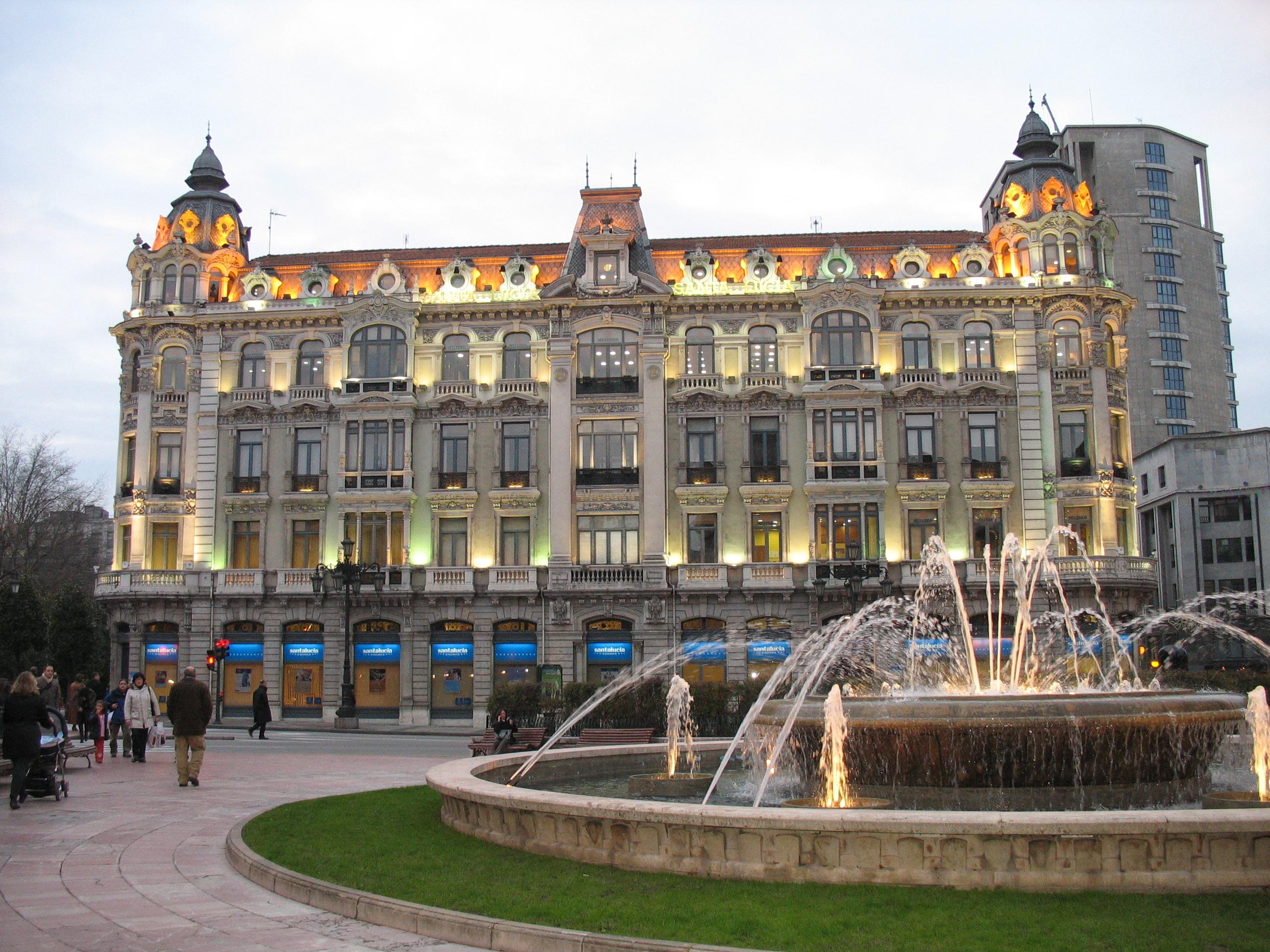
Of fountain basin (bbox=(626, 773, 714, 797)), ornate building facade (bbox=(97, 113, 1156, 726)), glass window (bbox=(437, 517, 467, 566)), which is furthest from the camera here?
glass window (bbox=(437, 517, 467, 566))

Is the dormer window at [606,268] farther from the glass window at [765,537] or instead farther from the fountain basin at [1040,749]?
the fountain basin at [1040,749]

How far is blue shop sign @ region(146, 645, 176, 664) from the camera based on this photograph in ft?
164

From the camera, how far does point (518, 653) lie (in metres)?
48.0

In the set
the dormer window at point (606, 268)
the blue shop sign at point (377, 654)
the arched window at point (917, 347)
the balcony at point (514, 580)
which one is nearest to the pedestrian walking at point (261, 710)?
the blue shop sign at point (377, 654)

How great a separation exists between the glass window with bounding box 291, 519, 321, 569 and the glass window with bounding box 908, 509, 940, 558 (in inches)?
942

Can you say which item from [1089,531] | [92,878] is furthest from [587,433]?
[92,878]

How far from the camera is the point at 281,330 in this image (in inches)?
2018

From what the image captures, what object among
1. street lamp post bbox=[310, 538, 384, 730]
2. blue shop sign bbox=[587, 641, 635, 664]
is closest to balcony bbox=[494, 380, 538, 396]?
street lamp post bbox=[310, 538, 384, 730]

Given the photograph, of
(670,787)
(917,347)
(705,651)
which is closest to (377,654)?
(705,651)

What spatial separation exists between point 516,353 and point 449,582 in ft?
32.5

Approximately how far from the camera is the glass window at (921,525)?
47.7 meters

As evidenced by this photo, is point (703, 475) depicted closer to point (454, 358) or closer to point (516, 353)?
point (516, 353)

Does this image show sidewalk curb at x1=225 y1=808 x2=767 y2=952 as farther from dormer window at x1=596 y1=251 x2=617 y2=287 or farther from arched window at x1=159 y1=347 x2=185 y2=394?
arched window at x1=159 y1=347 x2=185 y2=394

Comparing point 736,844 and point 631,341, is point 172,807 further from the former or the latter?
point 631,341
